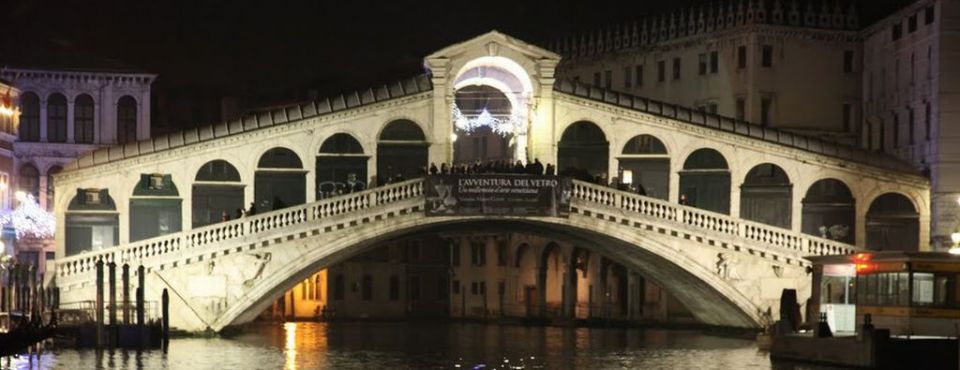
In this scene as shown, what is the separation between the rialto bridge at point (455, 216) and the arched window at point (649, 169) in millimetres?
41

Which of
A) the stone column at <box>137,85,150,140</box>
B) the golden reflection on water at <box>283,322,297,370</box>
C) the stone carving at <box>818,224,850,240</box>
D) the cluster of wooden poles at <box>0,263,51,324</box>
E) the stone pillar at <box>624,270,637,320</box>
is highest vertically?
the stone column at <box>137,85,150,140</box>

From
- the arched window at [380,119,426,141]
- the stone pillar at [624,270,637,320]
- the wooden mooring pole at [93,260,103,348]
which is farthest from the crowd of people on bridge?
the stone pillar at [624,270,637,320]

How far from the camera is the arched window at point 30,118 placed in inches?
2692

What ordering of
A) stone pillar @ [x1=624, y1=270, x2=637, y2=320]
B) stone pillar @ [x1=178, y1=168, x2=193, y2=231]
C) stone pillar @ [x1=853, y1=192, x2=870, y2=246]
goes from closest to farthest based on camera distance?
stone pillar @ [x1=178, y1=168, x2=193, y2=231]
stone pillar @ [x1=853, y1=192, x2=870, y2=246]
stone pillar @ [x1=624, y1=270, x2=637, y2=320]

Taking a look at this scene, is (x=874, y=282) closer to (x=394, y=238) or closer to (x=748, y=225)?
(x=748, y=225)

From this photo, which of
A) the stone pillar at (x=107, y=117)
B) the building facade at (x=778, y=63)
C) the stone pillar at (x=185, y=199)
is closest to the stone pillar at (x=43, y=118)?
the stone pillar at (x=107, y=117)

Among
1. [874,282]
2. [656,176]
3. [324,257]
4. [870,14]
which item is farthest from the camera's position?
[870,14]

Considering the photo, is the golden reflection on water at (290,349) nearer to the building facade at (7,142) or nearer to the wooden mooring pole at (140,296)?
the wooden mooring pole at (140,296)

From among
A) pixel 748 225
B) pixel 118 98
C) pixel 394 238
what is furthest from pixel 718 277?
pixel 118 98

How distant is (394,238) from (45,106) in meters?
14.3

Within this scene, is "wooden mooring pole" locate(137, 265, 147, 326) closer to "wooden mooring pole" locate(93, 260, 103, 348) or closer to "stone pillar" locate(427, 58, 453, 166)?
"wooden mooring pole" locate(93, 260, 103, 348)

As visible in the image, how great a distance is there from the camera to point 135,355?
166 ft

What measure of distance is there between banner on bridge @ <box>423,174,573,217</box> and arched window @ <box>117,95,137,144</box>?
16080mm

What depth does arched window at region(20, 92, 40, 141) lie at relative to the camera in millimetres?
68375
